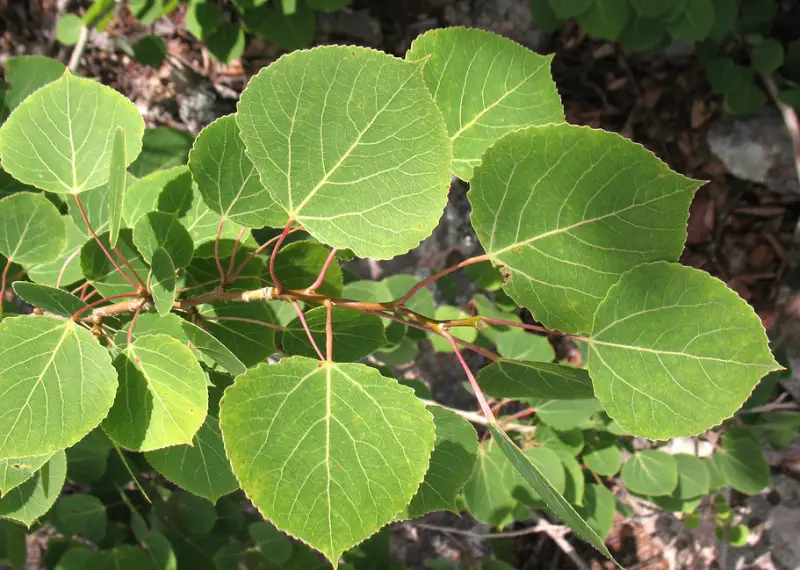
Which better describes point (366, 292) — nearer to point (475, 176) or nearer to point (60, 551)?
point (475, 176)

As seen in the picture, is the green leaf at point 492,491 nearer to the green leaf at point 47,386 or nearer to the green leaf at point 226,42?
the green leaf at point 47,386

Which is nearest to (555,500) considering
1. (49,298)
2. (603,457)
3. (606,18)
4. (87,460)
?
(49,298)

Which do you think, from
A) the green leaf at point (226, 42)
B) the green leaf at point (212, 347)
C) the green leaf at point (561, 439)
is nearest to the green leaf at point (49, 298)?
the green leaf at point (212, 347)

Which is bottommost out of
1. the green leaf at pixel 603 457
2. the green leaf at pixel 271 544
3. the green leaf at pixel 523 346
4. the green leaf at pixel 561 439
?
the green leaf at pixel 271 544

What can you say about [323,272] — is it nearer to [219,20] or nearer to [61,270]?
[61,270]

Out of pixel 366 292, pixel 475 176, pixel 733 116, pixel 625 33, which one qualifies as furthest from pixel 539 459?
pixel 733 116

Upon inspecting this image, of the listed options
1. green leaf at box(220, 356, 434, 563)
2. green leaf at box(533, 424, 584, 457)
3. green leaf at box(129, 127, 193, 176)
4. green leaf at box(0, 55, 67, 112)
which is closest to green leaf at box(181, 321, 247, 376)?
green leaf at box(220, 356, 434, 563)
